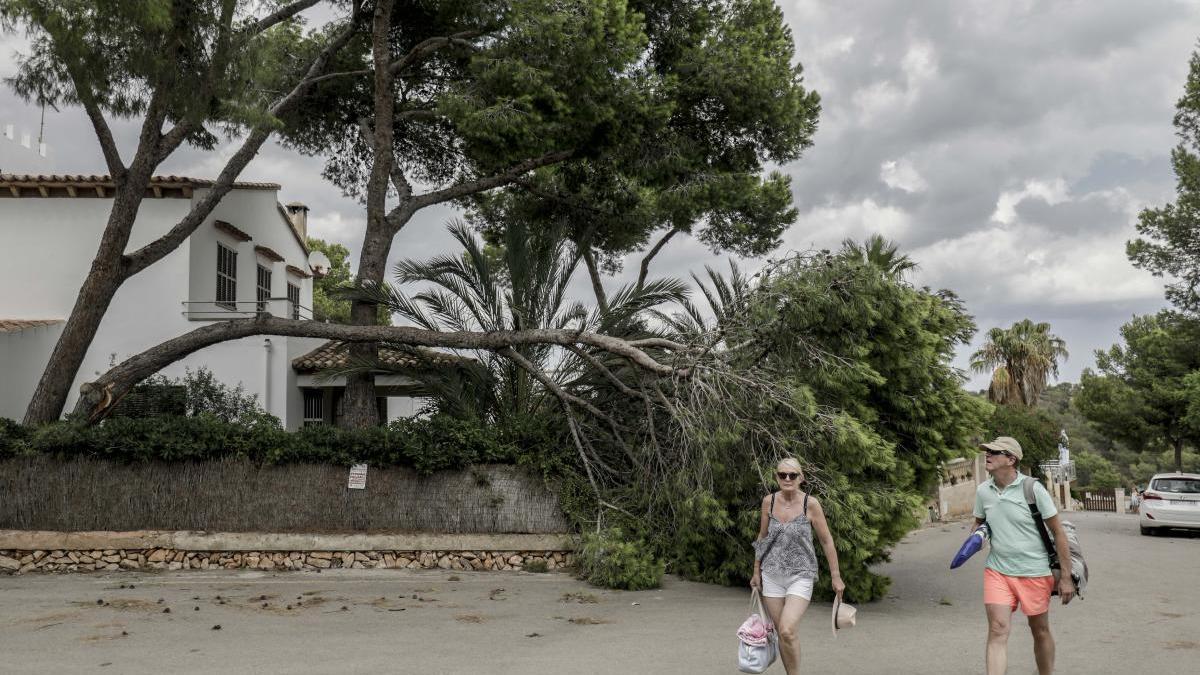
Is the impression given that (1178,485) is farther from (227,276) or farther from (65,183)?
(65,183)

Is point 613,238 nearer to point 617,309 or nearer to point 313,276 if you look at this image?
point 617,309

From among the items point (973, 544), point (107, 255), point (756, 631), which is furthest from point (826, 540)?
point (107, 255)

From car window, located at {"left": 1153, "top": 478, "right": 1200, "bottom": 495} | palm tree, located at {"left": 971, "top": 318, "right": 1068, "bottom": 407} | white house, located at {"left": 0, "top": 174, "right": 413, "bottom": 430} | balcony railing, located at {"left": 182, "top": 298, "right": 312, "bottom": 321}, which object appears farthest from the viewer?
palm tree, located at {"left": 971, "top": 318, "right": 1068, "bottom": 407}

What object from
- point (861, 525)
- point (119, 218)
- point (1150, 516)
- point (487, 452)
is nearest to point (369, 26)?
point (119, 218)

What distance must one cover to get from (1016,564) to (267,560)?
10381 millimetres

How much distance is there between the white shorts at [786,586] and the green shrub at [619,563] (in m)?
5.36

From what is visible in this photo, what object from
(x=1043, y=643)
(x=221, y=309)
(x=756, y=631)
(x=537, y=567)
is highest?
(x=221, y=309)

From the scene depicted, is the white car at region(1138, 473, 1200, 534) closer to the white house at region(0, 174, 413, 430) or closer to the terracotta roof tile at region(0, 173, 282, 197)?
the white house at region(0, 174, 413, 430)

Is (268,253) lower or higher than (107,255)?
higher

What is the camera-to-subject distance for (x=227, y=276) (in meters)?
19.8

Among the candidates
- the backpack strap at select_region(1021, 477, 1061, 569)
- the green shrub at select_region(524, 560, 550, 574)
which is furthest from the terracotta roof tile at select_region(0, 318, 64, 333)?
the backpack strap at select_region(1021, 477, 1061, 569)

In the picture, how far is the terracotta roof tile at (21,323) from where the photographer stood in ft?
56.3

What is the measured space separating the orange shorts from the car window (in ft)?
60.2

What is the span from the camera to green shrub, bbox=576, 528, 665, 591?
11273 millimetres
